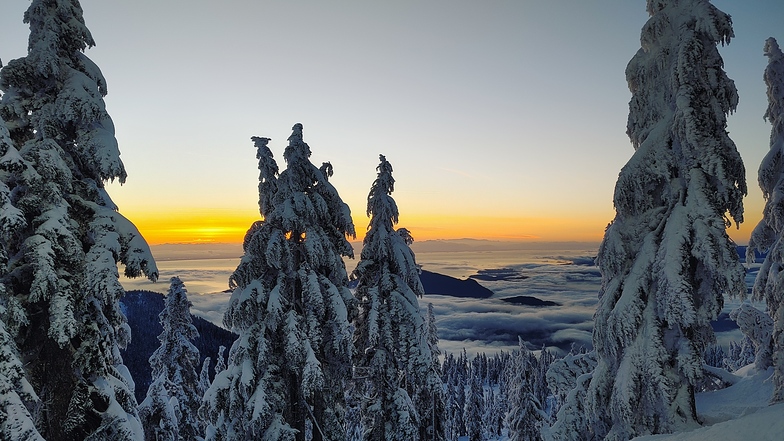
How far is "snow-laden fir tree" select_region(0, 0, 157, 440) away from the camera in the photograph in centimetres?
979

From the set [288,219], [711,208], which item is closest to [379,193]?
[288,219]

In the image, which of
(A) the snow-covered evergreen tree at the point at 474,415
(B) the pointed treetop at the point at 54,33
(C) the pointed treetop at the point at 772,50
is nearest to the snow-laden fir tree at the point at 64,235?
(B) the pointed treetop at the point at 54,33

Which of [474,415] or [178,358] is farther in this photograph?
[474,415]

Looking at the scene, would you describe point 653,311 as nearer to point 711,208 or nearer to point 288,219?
point 711,208

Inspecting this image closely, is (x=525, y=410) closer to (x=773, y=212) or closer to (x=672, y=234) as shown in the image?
(x=773, y=212)

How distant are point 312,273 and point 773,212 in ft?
46.5

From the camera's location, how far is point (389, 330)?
16766mm

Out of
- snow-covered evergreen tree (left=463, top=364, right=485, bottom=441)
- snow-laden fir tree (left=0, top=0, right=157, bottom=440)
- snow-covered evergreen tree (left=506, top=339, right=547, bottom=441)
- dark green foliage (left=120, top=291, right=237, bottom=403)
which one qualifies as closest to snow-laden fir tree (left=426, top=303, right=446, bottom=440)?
snow-covered evergreen tree (left=506, top=339, right=547, bottom=441)

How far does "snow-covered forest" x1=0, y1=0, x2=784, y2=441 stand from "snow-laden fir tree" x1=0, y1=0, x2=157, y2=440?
0.13 ft

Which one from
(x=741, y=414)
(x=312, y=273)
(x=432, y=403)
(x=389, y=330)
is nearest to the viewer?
(x=741, y=414)

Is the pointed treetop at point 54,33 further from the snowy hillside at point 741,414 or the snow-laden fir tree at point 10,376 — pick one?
the snowy hillside at point 741,414

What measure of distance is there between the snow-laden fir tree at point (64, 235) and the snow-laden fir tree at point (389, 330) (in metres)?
8.04

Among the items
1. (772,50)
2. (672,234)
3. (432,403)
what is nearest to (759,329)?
(672,234)

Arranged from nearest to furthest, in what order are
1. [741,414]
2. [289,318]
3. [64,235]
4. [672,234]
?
[741,414] → [672,234] → [64,235] → [289,318]
